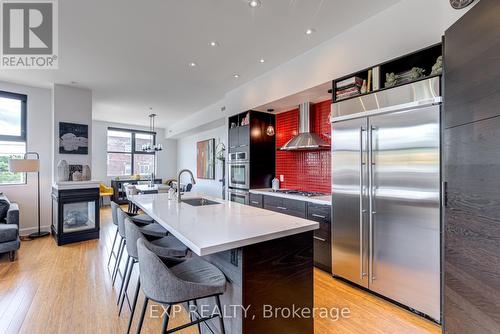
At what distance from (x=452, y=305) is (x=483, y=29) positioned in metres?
1.85

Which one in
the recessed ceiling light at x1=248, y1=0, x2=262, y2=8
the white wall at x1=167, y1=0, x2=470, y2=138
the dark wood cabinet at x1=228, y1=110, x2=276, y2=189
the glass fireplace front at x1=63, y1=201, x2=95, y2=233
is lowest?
the glass fireplace front at x1=63, y1=201, x2=95, y2=233

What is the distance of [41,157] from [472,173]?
21.8ft

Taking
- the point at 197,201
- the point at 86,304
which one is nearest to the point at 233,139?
the point at 197,201

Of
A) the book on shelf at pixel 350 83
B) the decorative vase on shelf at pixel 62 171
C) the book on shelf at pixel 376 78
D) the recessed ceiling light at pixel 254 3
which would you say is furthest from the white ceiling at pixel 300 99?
the decorative vase on shelf at pixel 62 171

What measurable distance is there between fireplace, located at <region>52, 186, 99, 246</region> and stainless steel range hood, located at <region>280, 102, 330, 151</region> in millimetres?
3831

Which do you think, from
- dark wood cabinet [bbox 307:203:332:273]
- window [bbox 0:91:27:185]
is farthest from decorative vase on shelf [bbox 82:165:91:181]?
dark wood cabinet [bbox 307:203:332:273]

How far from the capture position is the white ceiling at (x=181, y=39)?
242 cm

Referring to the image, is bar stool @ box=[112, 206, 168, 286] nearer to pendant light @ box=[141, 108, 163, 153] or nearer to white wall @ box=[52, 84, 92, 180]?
white wall @ box=[52, 84, 92, 180]

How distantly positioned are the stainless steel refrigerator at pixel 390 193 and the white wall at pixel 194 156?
4671 mm

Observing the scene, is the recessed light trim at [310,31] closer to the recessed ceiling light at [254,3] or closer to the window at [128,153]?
the recessed ceiling light at [254,3]

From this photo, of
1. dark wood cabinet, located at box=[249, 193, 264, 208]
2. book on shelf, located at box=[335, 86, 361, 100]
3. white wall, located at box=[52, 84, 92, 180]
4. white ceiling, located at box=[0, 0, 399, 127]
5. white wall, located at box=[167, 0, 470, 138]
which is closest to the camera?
white wall, located at box=[167, 0, 470, 138]

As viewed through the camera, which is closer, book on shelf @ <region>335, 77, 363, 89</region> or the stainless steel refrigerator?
the stainless steel refrigerator

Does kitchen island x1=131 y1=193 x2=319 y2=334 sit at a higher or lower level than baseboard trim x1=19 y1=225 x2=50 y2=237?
higher

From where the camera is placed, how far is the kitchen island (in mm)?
1459
